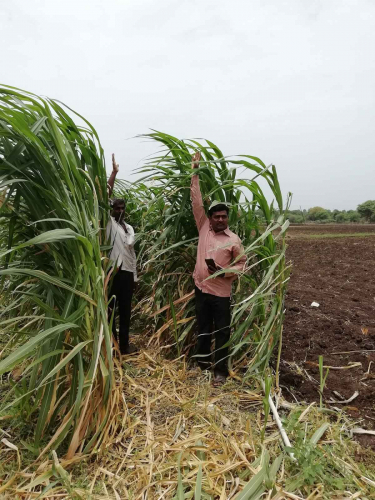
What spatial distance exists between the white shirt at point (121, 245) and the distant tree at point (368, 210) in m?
32.9

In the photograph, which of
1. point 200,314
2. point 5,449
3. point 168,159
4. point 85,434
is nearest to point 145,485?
point 85,434

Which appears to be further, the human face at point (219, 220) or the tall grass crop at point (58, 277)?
the human face at point (219, 220)

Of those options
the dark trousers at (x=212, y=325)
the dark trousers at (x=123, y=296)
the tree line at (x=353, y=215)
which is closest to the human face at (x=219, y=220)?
the dark trousers at (x=212, y=325)

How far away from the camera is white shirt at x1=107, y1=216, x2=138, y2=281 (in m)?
2.26

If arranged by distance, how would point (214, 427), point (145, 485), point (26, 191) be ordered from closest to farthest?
point (145, 485) → point (26, 191) → point (214, 427)

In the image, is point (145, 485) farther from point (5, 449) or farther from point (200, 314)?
point (200, 314)

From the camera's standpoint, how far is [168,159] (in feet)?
8.23

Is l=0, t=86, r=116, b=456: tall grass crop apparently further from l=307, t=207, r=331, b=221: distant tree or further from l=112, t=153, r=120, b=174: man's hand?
l=307, t=207, r=331, b=221: distant tree

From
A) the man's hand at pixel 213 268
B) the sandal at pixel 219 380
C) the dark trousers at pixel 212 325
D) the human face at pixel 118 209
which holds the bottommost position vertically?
the sandal at pixel 219 380

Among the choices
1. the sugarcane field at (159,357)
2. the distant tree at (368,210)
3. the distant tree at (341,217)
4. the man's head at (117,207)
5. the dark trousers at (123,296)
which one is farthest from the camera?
the distant tree at (341,217)

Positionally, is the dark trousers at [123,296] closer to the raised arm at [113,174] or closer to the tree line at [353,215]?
the raised arm at [113,174]

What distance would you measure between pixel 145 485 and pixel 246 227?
1.63m

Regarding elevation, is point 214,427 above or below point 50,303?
below

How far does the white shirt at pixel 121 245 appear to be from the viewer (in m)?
2.26
